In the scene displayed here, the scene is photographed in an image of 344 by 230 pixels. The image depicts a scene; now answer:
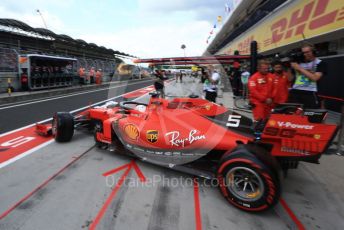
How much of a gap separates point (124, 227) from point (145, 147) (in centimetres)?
135

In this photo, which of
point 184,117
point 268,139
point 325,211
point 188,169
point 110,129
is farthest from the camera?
point 110,129

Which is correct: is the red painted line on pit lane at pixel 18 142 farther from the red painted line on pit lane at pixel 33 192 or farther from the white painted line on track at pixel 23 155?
the red painted line on pit lane at pixel 33 192

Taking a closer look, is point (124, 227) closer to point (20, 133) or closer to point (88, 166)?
point (88, 166)

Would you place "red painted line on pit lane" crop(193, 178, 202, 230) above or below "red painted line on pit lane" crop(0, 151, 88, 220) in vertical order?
below

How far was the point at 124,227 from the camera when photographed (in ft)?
7.59

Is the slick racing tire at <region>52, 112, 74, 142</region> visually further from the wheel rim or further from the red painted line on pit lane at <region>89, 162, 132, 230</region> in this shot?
the wheel rim

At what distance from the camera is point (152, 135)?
346cm

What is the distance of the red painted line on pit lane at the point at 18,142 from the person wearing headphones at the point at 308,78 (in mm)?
4686

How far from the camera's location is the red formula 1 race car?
8.13ft

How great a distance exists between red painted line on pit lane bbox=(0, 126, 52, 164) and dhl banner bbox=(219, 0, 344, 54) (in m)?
5.14

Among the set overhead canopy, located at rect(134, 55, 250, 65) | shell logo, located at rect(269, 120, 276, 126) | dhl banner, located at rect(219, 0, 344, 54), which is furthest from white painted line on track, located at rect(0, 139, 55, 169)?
dhl banner, located at rect(219, 0, 344, 54)

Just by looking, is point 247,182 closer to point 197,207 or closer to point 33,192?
point 197,207

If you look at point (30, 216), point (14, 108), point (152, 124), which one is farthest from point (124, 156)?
point (14, 108)

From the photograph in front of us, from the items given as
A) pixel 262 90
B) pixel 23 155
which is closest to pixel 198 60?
pixel 262 90
